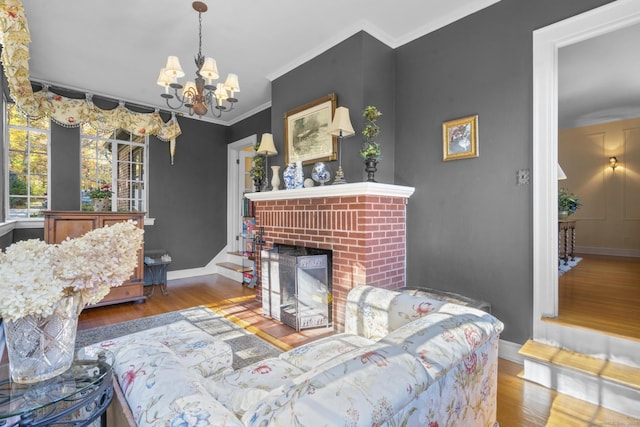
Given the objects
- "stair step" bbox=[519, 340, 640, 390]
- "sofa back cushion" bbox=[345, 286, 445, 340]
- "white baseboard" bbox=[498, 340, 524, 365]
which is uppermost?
"sofa back cushion" bbox=[345, 286, 445, 340]

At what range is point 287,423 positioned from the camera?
25.4 inches

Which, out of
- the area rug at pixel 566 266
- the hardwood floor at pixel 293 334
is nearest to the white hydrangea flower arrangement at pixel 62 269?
the hardwood floor at pixel 293 334

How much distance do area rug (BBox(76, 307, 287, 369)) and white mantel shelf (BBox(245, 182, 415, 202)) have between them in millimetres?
1414

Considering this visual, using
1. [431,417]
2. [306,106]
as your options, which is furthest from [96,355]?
[306,106]

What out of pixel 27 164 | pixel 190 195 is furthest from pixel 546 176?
pixel 27 164

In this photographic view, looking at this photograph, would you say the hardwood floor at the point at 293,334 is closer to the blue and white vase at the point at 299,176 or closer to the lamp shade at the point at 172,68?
the blue and white vase at the point at 299,176

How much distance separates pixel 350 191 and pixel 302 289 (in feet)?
3.54

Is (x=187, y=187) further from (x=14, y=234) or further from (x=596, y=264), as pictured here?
(x=596, y=264)

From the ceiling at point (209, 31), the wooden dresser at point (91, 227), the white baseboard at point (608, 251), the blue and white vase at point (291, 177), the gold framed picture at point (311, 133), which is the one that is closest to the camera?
the ceiling at point (209, 31)

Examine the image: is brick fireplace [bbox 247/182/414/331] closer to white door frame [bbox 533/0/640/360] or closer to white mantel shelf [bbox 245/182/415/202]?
white mantel shelf [bbox 245/182/415/202]

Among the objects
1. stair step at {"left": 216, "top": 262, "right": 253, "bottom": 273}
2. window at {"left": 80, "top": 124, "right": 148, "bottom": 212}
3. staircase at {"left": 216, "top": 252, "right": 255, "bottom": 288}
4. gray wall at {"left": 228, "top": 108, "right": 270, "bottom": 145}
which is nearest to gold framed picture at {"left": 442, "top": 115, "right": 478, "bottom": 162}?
gray wall at {"left": 228, "top": 108, "right": 270, "bottom": 145}

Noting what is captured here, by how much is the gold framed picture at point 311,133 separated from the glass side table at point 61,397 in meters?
2.51

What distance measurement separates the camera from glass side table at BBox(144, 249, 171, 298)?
4.36 meters

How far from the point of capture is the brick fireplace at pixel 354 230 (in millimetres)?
2623
